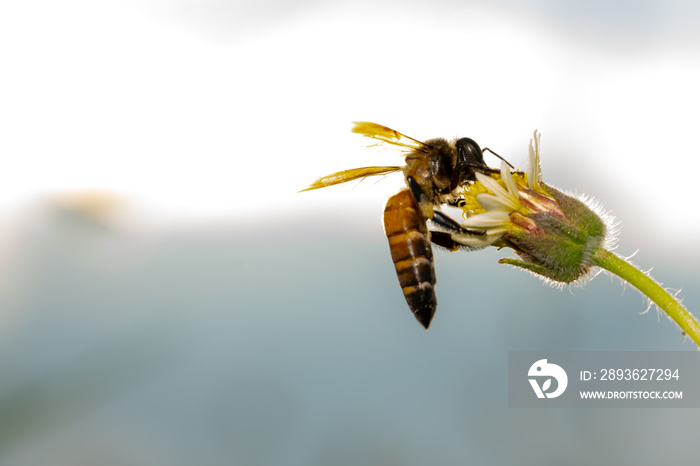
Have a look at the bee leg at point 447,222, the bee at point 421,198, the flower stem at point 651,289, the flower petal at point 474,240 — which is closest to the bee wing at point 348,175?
the bee at point 421,198

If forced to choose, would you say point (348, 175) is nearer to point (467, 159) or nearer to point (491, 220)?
point (467, 159)

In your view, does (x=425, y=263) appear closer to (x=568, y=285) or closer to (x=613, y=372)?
(x=568, y=285)

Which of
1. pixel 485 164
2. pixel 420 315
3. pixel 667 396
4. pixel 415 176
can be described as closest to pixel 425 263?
pixel 420 315

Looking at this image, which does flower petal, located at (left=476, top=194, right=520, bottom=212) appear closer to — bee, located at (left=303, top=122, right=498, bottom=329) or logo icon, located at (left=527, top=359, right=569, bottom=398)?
bee, located at (left=303, top=122, right=498, bottom=329)

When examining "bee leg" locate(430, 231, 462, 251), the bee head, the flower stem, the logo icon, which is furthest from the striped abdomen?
the logo icon

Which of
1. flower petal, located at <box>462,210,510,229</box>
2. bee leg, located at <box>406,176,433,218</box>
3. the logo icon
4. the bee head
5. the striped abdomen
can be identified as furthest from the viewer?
the logo icon

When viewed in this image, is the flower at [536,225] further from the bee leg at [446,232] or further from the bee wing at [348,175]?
the bee wing at [348,175]
